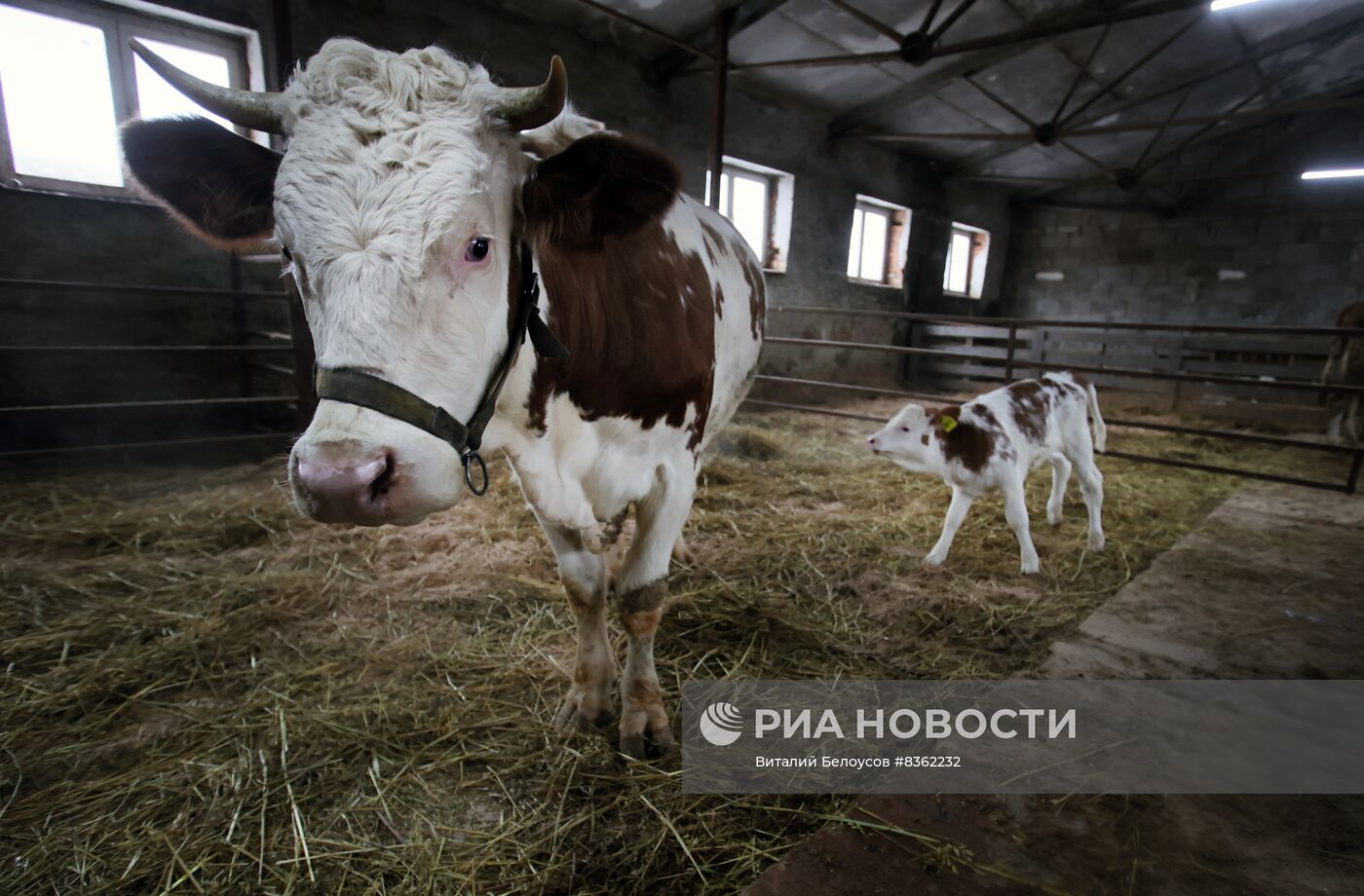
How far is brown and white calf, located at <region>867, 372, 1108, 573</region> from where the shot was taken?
10.5 ft

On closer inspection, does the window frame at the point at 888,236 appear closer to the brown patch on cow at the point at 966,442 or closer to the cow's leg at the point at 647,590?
the brown patch on cow at the point at 966,442

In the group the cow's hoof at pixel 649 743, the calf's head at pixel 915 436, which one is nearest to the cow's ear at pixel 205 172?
the cow's hoof at pixel 649 743

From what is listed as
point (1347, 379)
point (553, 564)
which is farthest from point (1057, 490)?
point (1347, 379)

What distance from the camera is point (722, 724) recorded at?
1.99 m

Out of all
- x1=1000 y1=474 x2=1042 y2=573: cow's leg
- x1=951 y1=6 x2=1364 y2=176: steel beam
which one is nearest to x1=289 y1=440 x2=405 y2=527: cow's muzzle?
x1=1000 y1=474 x2=1042 y2=573: cow's leg

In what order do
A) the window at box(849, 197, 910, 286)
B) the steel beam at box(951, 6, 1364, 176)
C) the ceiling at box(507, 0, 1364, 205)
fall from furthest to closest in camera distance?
the window at box(849, 197, 910, 286), the steel beam at box(951, 6, 1364, 176), the ceiling at box(507, 0, 1364, 205)

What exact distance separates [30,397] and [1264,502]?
8.85 meters

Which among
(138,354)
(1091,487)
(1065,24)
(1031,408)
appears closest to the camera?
(1031,408)

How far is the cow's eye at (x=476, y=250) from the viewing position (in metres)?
1.20

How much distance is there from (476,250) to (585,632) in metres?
1.28

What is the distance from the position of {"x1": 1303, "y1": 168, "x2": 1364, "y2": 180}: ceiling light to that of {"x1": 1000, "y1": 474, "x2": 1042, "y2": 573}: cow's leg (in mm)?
13254

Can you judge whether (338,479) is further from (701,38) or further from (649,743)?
(701,38)

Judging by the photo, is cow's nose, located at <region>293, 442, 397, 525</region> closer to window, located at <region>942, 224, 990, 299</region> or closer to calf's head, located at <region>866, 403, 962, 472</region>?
calf's head, located at <region>866, 403, 962, 472</region>

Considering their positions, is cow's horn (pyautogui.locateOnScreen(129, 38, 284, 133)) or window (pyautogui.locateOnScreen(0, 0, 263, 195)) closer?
cow's horn (pyautogui.locateOnScreen(129, 38, 284, 133))
